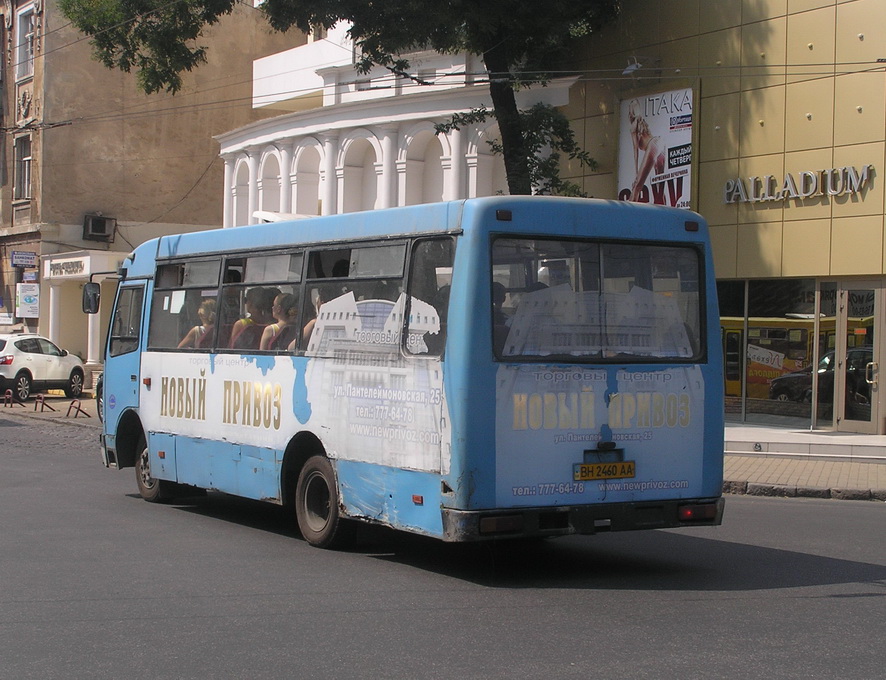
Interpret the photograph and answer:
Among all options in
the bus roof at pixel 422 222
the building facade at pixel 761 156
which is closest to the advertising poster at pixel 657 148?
the building facade at pixel 761 156

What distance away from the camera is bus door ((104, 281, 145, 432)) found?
13.0 meters

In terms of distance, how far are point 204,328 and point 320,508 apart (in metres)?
2.61

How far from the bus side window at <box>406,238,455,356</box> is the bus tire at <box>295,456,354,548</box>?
1.63m

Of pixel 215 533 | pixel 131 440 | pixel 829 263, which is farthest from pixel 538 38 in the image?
pixel 215 533

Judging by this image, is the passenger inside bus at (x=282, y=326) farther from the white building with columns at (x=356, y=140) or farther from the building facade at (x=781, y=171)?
the white building with columns at (x=356, y=140)

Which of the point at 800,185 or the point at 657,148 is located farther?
the point at 657,148

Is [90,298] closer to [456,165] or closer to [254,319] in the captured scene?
[254,319]

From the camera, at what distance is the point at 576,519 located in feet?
28.0

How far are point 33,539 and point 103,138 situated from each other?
33884 mm

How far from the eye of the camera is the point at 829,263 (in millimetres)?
19750

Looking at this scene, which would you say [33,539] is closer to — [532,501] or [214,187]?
[532,501]

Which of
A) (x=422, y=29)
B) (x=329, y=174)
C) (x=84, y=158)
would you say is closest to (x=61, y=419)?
(x=329, y=174)

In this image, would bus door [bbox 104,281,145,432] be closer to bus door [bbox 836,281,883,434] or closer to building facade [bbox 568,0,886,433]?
building facade [bbox 568,0,886,433]

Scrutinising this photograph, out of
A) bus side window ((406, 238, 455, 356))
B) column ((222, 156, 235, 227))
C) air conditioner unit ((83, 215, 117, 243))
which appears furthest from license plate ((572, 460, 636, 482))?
air conditioner unit ((83, 215, 117, 243))
